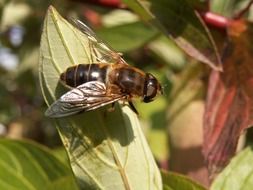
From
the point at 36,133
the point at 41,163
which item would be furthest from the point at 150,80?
the point at 36,133

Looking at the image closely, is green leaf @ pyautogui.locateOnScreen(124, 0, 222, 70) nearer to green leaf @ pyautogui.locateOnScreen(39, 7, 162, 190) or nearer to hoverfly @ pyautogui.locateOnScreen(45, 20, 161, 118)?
hoverfly @ pyautogui.locateOnScreen(45, 20, 161, 118)

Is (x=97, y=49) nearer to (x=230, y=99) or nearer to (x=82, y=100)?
(x=82, y=100)

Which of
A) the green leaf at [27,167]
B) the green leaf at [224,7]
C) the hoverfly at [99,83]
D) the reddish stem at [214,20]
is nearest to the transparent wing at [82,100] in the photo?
the hoverfly at [99,83]

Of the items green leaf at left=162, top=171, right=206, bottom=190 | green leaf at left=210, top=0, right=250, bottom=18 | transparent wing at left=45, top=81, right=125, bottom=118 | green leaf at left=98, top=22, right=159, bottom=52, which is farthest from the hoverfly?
green leaf at left=98, top=22, right=159, bottom=52

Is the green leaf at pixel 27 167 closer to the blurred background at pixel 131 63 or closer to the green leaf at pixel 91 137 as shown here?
the green leaf at pixel 91 137

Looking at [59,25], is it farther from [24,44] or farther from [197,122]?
[24,44]

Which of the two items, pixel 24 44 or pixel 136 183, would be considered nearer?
pixel 136 183

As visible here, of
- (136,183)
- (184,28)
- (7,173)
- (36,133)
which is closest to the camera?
(136,183)
